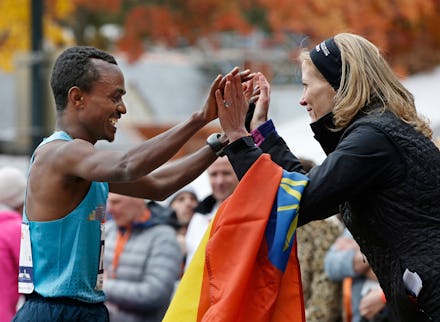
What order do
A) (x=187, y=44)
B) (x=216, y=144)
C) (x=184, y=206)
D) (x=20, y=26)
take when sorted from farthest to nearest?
(x=187, y=44) → (x=20, y=26) → (x=184, y=206) → (x=216, y=144)

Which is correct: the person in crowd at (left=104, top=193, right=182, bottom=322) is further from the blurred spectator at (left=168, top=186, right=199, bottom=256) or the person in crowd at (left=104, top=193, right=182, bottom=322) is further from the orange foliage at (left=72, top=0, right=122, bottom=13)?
the orange foliage at (left=72, top=0, right=122, bottom=13)

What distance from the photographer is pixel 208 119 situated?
458 cm

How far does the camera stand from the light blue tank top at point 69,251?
4781mm

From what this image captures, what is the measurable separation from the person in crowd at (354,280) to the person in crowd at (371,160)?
7.44 feet

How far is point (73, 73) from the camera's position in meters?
4.91

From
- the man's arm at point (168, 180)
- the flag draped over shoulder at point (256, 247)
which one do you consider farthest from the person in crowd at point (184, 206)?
the flag draped over shoulder at point (256, 247)

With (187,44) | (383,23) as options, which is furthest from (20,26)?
(383,23)

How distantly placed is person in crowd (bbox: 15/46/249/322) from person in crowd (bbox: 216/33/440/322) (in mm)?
273

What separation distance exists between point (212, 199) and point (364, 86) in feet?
10.8

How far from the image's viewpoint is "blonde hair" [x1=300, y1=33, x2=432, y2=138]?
14.6ft

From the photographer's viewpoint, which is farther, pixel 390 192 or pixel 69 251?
pixel 69 251

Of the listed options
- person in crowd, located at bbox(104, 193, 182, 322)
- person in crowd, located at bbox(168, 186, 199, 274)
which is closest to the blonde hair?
person in crowd, located at bbox(104, 193, 182, 322)

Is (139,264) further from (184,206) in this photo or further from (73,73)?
(73,73)

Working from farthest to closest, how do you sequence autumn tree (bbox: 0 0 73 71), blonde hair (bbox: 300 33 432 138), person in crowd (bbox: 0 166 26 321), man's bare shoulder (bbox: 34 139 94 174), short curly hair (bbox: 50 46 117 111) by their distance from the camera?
autumn tree (bbox: 0 0 73 71)
person in crowd (bbox: 0 166 26 321)
short curly hair (bbox: 50 46 117 111)
man's bare shoulder (bbox: 34 139 94 174)
blonde hair (bbox: 300 33 432 138)
